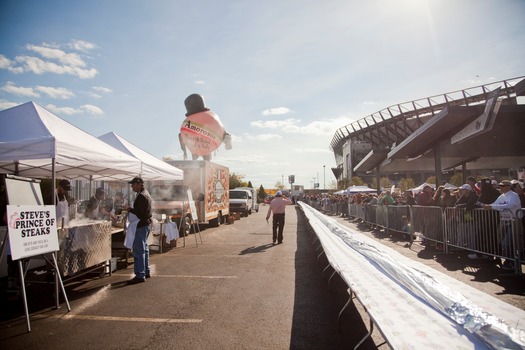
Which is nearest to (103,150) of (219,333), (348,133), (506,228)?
(219,333)

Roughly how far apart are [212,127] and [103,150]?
6195 mm

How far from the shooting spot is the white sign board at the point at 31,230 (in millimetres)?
4355

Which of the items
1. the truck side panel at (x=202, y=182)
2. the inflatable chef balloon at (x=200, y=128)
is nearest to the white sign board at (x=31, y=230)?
the inflatable chef balloon at (x=200, y=128)

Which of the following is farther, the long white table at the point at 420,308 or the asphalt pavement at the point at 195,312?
the asphalt pavement at the point at 195,312

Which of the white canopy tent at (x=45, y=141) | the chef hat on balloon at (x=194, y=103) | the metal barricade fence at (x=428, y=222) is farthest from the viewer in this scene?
the chef hat on balloon at (x=194, y=103)

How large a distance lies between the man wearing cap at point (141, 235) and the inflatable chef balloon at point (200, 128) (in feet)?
20.3

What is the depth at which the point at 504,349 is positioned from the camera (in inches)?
77.1

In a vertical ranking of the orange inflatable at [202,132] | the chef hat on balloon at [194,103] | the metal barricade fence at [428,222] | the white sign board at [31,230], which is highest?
the chef hat on balloon at [194,103]

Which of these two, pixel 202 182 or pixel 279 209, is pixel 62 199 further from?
pixel 202 182

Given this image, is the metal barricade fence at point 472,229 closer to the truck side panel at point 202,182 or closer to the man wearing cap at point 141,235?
the man wearing cap at point 141,235

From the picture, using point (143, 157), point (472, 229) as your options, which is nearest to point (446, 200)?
point (472, 229)

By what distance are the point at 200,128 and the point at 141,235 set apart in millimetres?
6903

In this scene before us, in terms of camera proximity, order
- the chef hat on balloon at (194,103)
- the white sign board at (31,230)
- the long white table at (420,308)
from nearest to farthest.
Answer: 1. the long white table at (420,308)
2. the white sign board at (31,230)
3. the chef hat on balloon at (194,103)

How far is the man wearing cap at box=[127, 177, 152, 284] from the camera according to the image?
22.1 feet
